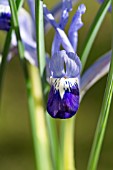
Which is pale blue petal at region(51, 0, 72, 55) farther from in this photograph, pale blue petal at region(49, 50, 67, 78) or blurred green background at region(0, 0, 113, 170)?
blurred green background at region(0, 0, 113, 170)

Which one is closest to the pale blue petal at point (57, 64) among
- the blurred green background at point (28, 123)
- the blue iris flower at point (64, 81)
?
the blue iris flower at point (64, 81)

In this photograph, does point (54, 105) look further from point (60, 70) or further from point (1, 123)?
point (1, 123)

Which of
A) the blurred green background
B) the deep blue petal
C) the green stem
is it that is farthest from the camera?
the blurred green background

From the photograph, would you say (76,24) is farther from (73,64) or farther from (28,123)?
(28,123)

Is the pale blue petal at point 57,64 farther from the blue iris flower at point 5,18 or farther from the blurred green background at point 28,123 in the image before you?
the blurred green background at point 28,123

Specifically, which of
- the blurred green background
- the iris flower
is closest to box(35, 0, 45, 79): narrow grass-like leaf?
the iris flower

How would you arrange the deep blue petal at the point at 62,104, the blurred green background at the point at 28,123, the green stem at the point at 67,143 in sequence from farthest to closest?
the blurred green background at the point at 28,123 < the green stem at the point at 67,143 < the deep blue petal at the point at 62,104
